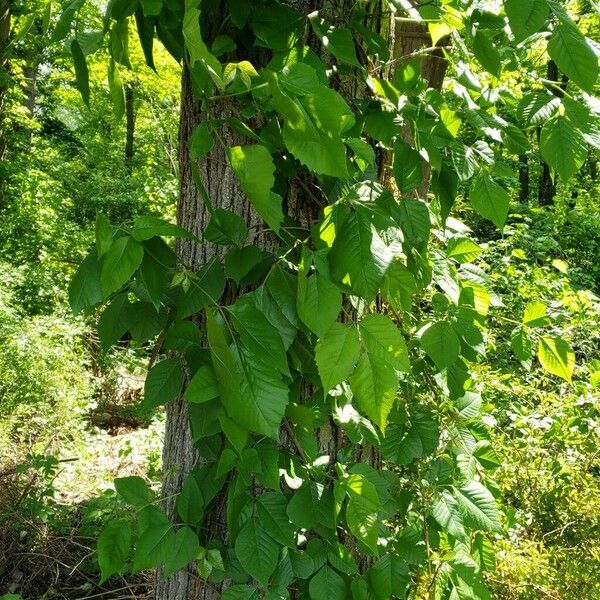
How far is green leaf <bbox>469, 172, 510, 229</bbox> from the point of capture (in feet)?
4.48

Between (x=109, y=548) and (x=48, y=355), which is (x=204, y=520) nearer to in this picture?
(x=109, y=548)

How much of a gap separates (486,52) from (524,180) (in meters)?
17.8

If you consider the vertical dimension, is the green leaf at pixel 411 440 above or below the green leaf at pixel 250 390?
below

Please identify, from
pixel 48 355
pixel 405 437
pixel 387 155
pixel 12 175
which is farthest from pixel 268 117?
pixel 12 175

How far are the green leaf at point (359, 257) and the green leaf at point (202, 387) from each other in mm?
305

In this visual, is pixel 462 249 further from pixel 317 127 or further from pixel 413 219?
pixel 317 127

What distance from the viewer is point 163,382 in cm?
142

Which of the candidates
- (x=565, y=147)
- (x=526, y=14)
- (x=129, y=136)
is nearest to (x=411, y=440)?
(x=565, y=147)

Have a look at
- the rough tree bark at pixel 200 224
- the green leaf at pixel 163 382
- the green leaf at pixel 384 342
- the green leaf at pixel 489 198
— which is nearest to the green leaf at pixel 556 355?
the green leaf at pixel 489 198

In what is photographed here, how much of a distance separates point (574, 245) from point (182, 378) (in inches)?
465

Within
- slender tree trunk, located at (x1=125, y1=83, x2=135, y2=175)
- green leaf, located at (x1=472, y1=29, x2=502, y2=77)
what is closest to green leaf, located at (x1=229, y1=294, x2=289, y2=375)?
green leaf, located at (x1=472, y1=29, x2=502, y2=77)

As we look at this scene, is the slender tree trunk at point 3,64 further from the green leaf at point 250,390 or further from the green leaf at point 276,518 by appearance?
the green leaf at point 250,390

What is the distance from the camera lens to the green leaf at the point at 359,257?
108cm

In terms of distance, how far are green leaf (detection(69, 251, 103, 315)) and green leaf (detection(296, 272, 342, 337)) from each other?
379 millimetres
